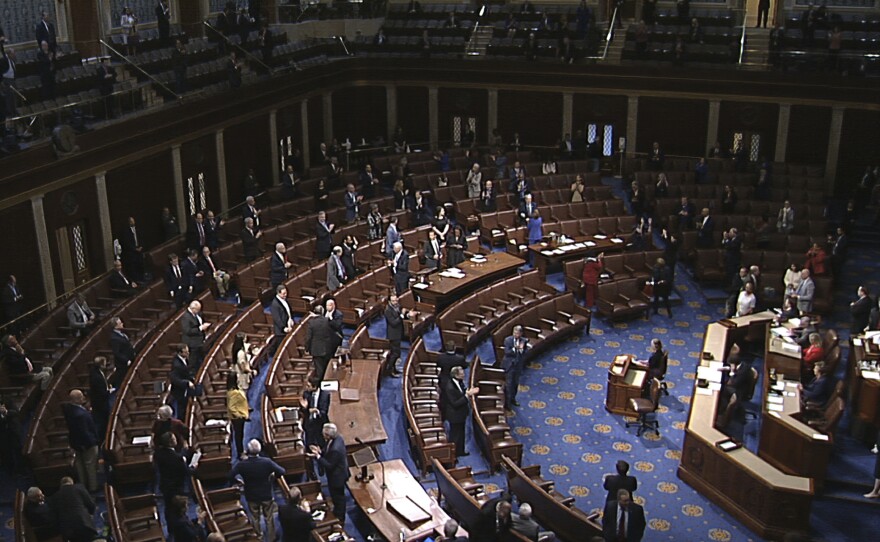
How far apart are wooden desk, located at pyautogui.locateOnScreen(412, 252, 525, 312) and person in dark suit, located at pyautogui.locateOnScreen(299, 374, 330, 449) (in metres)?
6.10

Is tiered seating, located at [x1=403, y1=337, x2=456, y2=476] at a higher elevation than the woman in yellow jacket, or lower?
lower

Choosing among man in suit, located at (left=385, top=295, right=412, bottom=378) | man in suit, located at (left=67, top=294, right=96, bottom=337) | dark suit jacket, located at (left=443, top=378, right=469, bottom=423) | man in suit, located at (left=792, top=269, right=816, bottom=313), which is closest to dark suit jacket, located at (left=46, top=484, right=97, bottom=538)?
dark suit jacket, located at (left=443, top=378, right=469, bottom=423)

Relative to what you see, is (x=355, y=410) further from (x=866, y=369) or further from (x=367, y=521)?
(x=866, y=369)

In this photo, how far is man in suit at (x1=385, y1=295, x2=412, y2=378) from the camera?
1667cm

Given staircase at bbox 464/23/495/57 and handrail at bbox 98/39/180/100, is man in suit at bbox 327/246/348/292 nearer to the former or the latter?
handrail at bbox 98/39/180/100

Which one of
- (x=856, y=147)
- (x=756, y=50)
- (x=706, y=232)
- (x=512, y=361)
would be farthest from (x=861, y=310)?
(x=756, y=50)

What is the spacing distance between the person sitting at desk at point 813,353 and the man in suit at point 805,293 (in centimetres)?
254

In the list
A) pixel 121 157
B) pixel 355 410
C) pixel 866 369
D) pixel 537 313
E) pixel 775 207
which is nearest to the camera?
pixel 355 410

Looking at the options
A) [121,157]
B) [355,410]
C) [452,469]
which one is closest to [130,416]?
[355,410]

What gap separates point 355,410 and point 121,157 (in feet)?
29.3

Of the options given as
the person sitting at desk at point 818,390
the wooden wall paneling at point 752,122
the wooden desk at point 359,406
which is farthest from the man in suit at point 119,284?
the wooden wall paneling at point 752,122

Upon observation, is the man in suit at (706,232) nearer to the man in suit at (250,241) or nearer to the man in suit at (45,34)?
the man in suit at (250,241)

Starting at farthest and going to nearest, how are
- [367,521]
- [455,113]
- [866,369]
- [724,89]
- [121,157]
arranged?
[455,113], [724,89], [121,157], [866,369], [367,521]

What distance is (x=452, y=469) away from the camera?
1295 cm
